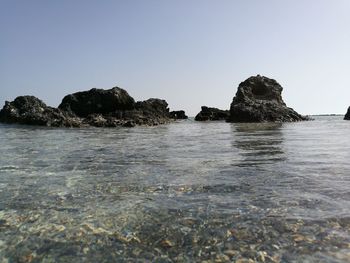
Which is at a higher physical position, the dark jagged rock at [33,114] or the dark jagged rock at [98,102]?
the dark jagged rock at [98,102]

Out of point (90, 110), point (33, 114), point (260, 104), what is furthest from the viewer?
point (260, 104)

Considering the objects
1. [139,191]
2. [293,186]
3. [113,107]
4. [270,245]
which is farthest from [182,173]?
[113,107]

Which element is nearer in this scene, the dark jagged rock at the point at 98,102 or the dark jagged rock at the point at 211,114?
the dark jagged rock at the point at 98,102

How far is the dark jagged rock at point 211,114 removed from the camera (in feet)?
264

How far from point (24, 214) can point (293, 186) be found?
18.2ft

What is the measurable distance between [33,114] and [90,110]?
1641 centimetres

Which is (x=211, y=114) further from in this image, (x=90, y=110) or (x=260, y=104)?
(x=90, y=110)

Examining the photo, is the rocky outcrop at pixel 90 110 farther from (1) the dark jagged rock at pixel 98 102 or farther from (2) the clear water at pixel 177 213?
(2) the clear water at pixel 177 213

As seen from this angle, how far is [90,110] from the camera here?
62.7 m

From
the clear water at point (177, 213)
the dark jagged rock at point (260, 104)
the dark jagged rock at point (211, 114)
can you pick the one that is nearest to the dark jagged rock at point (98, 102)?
the dark jagged rock at point (260, 104)

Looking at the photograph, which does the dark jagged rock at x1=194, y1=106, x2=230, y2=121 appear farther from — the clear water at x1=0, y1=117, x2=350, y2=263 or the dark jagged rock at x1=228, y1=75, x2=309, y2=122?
the clear water at x1=0, y1=117, x2=350, y2=263

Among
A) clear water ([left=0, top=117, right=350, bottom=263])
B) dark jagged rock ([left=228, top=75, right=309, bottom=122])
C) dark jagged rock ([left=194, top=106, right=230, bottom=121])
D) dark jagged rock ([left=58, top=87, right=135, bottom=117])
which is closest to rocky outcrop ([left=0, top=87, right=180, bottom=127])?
dark jagged rock ([left=58, top=87, right=135, bottom=117])

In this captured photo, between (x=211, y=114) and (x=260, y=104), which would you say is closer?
(x=260, y=104)

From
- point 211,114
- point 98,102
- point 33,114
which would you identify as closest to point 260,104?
point 211,114
